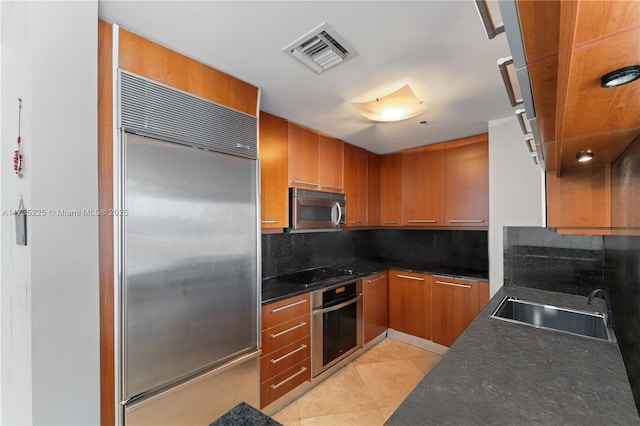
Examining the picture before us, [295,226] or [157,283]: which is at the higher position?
[295,226]

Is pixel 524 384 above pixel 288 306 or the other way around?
above

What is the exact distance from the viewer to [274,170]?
240 centimetres

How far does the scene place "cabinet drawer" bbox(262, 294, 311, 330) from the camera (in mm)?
2045

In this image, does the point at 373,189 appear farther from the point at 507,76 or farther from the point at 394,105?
the point at 507,76

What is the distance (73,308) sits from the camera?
1.18 metres

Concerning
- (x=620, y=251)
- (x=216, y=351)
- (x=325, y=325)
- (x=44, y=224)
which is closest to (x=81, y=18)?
(x=44, y=224)

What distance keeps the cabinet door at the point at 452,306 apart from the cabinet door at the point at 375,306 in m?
0.56

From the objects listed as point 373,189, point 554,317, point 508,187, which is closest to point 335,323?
point 554,317

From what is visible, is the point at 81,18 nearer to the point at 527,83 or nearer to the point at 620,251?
the point at 527,83

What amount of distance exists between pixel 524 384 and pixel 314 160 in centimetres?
228

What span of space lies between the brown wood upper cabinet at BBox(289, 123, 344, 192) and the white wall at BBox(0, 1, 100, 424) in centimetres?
154

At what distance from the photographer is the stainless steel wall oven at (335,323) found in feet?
8.07

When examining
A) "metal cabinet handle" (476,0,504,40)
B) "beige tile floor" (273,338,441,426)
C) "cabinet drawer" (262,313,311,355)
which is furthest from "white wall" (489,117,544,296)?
"metal cabinet handle" (476,0,504,40)

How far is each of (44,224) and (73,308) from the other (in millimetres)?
370
